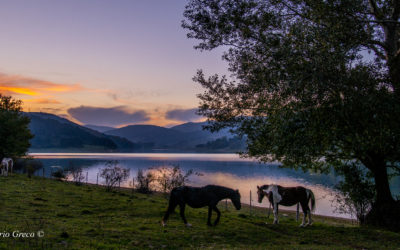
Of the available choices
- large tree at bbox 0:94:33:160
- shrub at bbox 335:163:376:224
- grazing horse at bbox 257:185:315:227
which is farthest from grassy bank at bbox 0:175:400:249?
large tree at bbox 0:94:33:160

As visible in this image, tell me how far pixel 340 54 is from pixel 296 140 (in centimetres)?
423

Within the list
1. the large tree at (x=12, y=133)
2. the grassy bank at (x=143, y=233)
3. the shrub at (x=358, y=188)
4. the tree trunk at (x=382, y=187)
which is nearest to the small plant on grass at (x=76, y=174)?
the large tree at (x=12, y=133)

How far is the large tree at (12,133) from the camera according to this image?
4616 centimetres

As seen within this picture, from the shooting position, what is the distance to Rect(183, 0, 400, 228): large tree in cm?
1195

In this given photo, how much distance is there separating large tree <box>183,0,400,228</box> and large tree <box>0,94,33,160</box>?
41248mm

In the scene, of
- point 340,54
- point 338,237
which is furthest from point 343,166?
point 340,54

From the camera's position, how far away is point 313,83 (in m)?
11.9

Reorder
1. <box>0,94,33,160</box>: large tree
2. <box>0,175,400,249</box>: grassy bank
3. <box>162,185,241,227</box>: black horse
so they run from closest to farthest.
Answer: <box>0,175,400,249</box>: grassy bank
<box>162,185,241,227</box>: black horse
<box>0,94,33,160</box>: large tree

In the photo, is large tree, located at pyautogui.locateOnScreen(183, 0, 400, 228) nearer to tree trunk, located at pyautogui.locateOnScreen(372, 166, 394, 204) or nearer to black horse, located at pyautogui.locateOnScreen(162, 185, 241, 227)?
tree trunk, located at pyautogui.locateOnScreen(372, 166, 394, 204)

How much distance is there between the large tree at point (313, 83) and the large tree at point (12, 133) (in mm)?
41248

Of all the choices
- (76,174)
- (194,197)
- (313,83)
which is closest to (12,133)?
(76,174)

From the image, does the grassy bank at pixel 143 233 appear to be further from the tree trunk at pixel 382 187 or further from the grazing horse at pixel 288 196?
the tree trunk at pixel 382 187

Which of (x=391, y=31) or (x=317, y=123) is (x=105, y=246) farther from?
(x=391, y=31)

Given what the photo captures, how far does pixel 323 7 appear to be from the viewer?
1320cm
